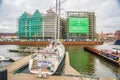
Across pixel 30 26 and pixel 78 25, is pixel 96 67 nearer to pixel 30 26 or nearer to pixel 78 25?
pixel 78 25

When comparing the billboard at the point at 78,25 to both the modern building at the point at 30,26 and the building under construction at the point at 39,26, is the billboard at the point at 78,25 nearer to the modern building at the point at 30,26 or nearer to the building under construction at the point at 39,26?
the building under construction at the point at 39,26

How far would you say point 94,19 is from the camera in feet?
291

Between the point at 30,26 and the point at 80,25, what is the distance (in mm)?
24090

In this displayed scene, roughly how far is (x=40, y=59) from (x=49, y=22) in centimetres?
7166

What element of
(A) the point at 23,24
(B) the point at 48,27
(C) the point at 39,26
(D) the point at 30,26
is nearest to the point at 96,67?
(B) the point at 48,27

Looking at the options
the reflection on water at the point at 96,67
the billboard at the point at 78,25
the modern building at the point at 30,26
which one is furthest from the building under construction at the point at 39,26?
the reflection on water at the point at 96,67

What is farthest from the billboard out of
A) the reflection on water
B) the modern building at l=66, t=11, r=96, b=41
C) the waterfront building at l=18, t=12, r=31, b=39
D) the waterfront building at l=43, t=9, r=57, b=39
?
the reflection on water

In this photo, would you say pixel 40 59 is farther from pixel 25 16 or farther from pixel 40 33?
pixel 25 16

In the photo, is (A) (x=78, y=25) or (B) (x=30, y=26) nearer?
(A) (x=78, y=25)

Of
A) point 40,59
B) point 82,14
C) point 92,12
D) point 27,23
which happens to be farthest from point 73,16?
point 40,59

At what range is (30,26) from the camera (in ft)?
276

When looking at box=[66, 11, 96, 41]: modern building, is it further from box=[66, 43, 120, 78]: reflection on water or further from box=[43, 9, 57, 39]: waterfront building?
box=[66, 43, 120, 78]: reflection on water

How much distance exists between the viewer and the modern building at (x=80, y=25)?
3191 inches

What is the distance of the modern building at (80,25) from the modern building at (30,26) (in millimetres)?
13926
